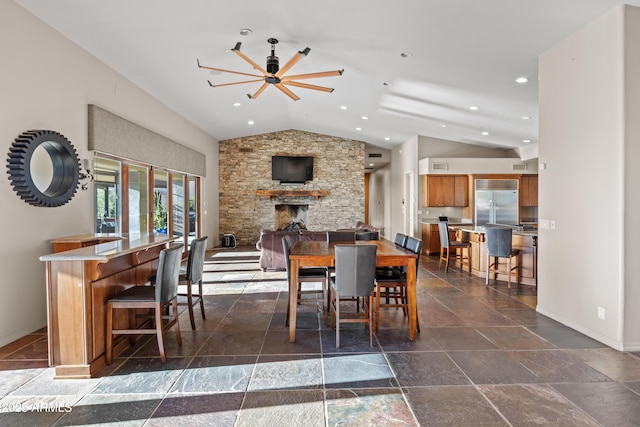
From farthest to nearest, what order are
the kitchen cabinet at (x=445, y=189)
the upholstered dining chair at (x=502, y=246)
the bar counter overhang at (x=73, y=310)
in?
the kitchen cabinet at (x=445, y=189) → the upholstered dining chair at (x=502, y=246) → the bar counter overhang at (x=73, y=310)

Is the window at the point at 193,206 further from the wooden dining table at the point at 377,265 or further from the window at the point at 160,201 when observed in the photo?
the wooden dining table at the point at 377,265

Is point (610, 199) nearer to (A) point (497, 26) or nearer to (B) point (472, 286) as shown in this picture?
(A) point (497, 26)

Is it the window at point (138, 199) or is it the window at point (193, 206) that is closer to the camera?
the window at point (138, 199)

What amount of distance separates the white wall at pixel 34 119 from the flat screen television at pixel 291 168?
21.2ft

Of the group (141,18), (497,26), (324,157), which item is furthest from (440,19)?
(324,157)

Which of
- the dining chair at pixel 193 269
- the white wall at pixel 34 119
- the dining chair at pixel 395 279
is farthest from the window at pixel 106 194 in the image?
the dining chair at pixel 395 279

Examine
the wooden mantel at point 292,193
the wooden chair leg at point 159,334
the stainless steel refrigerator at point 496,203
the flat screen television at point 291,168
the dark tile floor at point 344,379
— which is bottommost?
the dark tile floor at point 344,379

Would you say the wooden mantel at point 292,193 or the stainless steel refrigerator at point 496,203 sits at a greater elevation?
the wooden mantel at point 292,193

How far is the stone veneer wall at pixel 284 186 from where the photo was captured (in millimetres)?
11352

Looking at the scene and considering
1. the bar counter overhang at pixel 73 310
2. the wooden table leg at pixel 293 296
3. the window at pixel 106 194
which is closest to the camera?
the bar counter overhang at pixel 73 310

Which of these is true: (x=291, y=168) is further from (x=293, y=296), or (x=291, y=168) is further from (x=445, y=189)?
(x=293, y=296)

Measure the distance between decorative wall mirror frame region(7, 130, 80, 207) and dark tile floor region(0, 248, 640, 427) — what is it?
140 cm

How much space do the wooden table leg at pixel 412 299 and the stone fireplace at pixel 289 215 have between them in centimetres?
807

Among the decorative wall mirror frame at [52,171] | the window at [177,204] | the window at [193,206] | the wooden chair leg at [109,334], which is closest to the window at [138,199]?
the window at [177,204]
